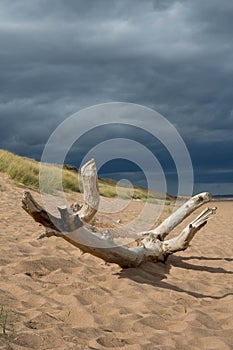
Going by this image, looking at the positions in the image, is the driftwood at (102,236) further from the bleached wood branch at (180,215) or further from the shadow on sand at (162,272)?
the shadow on sand at (162,272)

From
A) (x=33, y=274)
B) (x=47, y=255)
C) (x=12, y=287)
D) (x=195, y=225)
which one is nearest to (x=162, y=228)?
(x=195, y=225)

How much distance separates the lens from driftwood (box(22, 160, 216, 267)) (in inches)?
192

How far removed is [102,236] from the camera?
5531mm

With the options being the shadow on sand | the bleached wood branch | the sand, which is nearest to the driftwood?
the bleached wood branch

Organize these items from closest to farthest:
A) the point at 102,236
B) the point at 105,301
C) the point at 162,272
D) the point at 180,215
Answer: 1. the point at 105,301
2. the point at 102,236
3. the point at 162,272
4. the point at 180,215

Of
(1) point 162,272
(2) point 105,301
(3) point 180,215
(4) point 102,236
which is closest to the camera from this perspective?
(2) point 105,301

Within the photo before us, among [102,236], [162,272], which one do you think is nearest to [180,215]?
Result: [162,272]

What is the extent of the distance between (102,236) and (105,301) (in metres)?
1.03

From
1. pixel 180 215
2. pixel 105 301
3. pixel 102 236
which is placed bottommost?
pixel 105 301

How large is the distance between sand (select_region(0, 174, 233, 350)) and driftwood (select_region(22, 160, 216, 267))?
23cm

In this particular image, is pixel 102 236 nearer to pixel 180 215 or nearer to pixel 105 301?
pixel 105 301

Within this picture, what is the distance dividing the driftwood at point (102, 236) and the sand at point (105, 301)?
0.23 meters

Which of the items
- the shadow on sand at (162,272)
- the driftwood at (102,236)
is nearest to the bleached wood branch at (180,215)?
the driftwood at (102,236)

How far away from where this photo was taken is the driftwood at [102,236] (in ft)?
16.0
